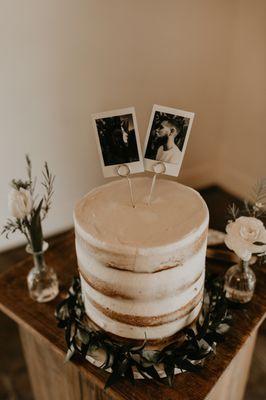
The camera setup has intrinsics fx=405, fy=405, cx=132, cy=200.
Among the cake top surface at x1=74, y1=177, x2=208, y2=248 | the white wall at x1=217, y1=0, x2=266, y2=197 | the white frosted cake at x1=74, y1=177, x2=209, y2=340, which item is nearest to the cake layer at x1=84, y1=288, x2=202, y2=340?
the white frosted cake at x1=74, y1=177, x2=209, y2=340

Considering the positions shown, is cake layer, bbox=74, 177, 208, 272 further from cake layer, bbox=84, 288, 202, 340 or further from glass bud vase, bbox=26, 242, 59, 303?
glass bud vase, bbox=26, 242, 59, 303

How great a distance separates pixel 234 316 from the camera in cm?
115

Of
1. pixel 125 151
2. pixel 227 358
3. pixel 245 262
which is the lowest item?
pixel 227 358

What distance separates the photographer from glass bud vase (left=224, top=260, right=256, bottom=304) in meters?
1.17

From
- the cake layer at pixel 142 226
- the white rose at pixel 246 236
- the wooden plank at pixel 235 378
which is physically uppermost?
the cake layer at pixel 142 226

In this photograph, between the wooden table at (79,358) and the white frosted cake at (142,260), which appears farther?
the wooden table at (79,358)

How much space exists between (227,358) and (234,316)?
15cm

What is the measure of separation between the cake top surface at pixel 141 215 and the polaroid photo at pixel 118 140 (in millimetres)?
69

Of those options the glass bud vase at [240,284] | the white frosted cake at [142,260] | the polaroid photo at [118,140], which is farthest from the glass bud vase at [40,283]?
the glass bud vase at [240,284]

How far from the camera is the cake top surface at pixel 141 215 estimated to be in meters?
0.88

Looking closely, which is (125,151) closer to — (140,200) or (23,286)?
(140,200)

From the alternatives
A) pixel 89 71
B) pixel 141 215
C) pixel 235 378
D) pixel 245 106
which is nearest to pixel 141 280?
pixel 141 215

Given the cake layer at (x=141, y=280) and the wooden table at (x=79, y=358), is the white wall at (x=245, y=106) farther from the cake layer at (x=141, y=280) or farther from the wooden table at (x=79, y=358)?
the cake layer at (x=141, y=280)

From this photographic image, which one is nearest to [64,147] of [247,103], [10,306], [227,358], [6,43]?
[6,43]
